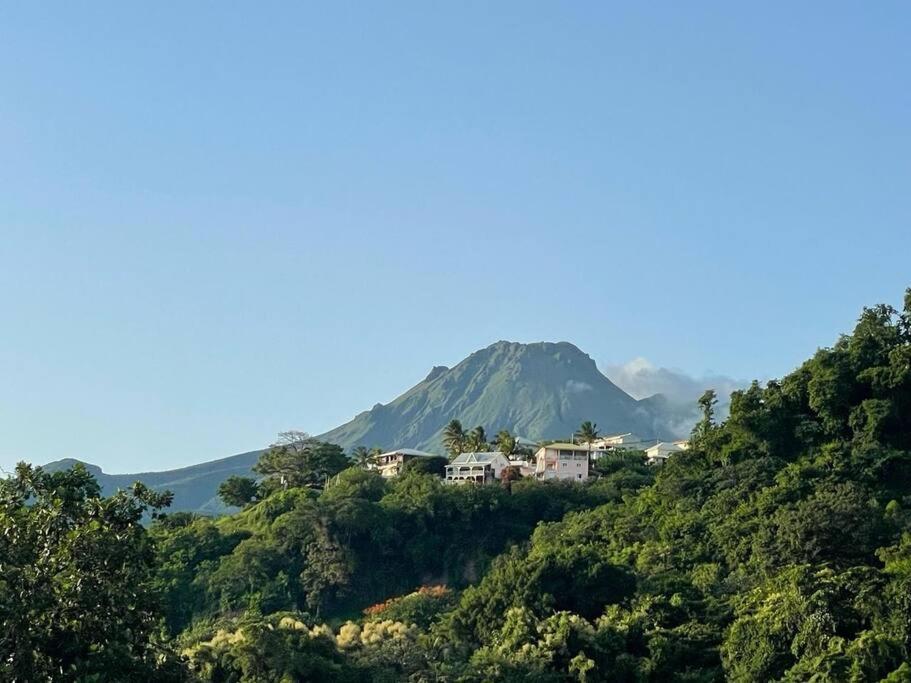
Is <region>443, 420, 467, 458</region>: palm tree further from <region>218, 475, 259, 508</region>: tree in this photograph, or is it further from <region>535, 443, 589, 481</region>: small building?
<region>218, 475, 259, 508</region>: tree

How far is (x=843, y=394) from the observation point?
179ft

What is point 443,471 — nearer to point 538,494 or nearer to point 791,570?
point 538,494

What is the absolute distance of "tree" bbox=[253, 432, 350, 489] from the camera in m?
79.1

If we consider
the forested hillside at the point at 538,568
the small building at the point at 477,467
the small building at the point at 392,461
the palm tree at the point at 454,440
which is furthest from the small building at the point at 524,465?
the small building at the point at 392,461

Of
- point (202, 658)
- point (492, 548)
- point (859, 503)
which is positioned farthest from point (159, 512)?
point (492, 548)

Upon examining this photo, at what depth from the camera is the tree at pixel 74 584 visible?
22.2 m

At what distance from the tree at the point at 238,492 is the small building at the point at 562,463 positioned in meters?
17.1

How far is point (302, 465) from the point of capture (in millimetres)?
80125

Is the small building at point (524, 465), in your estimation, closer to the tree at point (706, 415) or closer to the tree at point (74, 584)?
the tree at point (706, 415)

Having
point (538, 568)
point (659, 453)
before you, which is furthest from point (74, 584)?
point (659, 453)

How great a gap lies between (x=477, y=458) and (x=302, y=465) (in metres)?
11.0

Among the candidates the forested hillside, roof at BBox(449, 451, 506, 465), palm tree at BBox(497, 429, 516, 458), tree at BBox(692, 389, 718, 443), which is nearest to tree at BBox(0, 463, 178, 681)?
the forested hillside

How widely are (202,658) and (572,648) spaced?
10.6 m

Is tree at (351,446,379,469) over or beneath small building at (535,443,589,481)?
over
